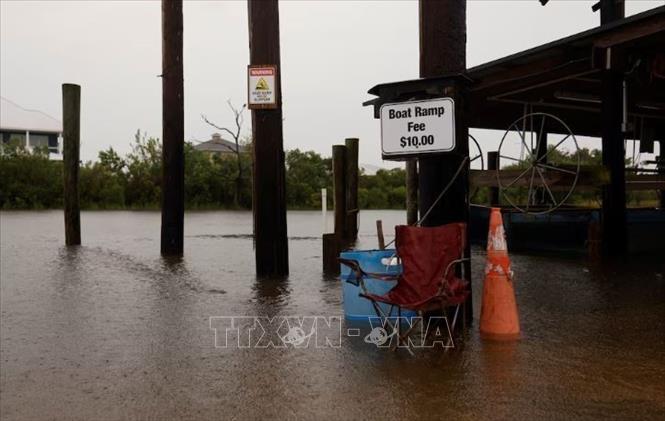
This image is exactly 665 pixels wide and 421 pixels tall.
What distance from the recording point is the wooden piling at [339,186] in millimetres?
11836

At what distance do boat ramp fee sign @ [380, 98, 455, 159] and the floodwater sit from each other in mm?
1587

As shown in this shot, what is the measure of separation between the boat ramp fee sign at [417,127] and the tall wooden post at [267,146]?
3.43 metres

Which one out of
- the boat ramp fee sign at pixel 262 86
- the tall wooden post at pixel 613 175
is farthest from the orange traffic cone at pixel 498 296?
the tall wooden post at pixel 613 175

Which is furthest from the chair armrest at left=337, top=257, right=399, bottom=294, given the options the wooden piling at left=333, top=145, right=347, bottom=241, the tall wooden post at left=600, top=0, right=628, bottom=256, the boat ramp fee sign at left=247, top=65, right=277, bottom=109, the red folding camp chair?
the tall wooden post at left=600, top=0, right=628, bottom=256

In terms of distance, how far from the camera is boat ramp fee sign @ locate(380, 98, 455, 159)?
579 centimetres

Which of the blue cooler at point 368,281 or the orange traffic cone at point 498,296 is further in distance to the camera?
the blue cooler at point 368,281

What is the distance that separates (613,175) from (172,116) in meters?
7.60

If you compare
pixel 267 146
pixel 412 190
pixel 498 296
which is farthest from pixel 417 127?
pixel 412 190

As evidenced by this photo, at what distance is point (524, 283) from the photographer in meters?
8.89

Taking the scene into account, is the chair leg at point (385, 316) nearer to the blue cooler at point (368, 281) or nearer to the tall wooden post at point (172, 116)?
the blue cooler at point (368, 281)

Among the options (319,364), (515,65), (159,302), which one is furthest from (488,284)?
(515,65)

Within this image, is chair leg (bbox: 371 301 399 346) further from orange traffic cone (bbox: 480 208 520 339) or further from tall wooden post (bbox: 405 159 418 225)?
tall wooden post (bbox: 405 159 418 225)

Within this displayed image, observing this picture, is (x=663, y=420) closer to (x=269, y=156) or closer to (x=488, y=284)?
(x=488, y=284)

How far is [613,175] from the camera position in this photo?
11.6 metres
